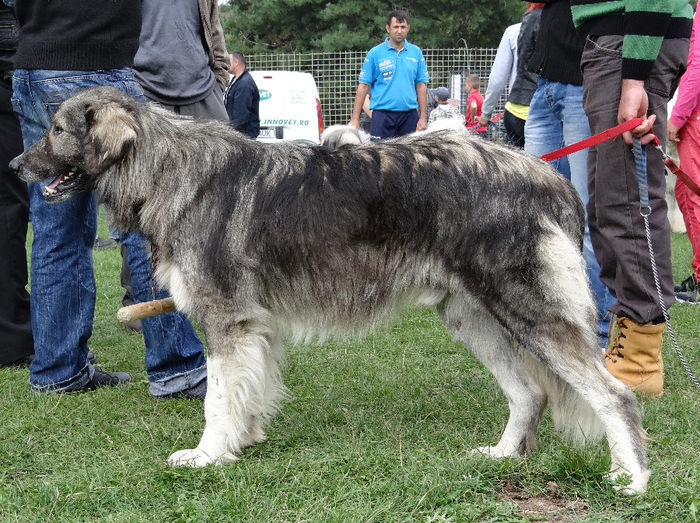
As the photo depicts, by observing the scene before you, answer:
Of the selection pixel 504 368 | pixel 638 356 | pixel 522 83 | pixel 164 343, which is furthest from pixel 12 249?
pixel 522 83

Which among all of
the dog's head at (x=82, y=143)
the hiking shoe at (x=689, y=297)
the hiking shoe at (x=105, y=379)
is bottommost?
the hiking shoe at (x=689, y=297)

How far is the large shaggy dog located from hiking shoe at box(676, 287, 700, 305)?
156 inches

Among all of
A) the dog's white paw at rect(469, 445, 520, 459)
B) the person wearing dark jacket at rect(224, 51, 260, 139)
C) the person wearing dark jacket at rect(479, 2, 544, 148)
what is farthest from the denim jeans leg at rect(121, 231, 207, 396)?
the person wearing dark jacket at rect(224, 51, 260, 139)

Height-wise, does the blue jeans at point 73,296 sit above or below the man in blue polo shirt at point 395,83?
below

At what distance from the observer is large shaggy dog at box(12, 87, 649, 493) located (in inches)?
124

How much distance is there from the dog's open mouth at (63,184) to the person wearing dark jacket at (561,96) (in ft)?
9.51

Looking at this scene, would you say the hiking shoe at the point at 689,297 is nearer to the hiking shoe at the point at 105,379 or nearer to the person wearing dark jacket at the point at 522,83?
the person wearing dark jacket at the point at 522,83

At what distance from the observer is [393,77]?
10305 millimetres

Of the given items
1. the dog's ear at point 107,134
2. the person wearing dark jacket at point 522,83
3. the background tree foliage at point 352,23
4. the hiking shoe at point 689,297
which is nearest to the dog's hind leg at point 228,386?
the dog's ear at point 107,134

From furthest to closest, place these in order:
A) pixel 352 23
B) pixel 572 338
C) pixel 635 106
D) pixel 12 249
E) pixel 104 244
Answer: pixel 352 23
pixel 104 244
pixel 12 249
pixel 635 106
pixel 572 338

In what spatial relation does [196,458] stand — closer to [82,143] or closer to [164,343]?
[164,343]

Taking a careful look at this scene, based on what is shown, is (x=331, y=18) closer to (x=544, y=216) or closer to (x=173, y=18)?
(x=173, y=18)

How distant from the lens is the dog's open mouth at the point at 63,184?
362cm

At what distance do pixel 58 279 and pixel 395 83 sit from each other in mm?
6840
